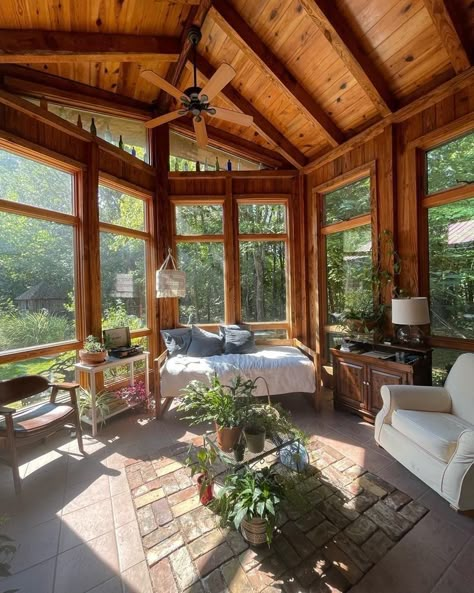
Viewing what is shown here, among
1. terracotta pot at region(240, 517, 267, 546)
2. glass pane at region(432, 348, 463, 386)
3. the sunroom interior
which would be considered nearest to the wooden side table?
the sunroom interior

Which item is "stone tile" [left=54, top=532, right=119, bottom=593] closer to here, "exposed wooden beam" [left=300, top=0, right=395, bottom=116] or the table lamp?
the table lamp

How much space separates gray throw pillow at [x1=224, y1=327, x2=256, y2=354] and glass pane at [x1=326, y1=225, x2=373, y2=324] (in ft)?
4.09

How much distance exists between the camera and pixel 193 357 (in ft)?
12.0

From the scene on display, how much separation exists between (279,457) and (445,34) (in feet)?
11.9

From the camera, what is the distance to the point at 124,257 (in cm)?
389

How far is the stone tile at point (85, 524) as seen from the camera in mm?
1714

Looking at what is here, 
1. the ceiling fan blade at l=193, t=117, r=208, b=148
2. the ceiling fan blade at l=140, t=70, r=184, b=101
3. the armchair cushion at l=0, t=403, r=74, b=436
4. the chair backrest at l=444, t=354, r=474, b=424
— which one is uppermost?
the ceiling fan blade at l=140, t=70, r=184, b=101

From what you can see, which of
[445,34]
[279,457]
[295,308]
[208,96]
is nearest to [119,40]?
[208,96]

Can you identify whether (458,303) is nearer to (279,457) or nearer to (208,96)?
(279,457)

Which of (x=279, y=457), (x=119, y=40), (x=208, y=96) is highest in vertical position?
(x=119, y=40)

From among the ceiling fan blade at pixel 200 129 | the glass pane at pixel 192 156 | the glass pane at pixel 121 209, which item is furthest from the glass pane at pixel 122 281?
the ceiling fan blade at pixel 200 129

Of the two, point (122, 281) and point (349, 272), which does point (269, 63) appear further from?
point (122, 281)

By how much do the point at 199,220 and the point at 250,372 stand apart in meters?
2.46

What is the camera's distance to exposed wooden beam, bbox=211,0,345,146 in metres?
2.71
